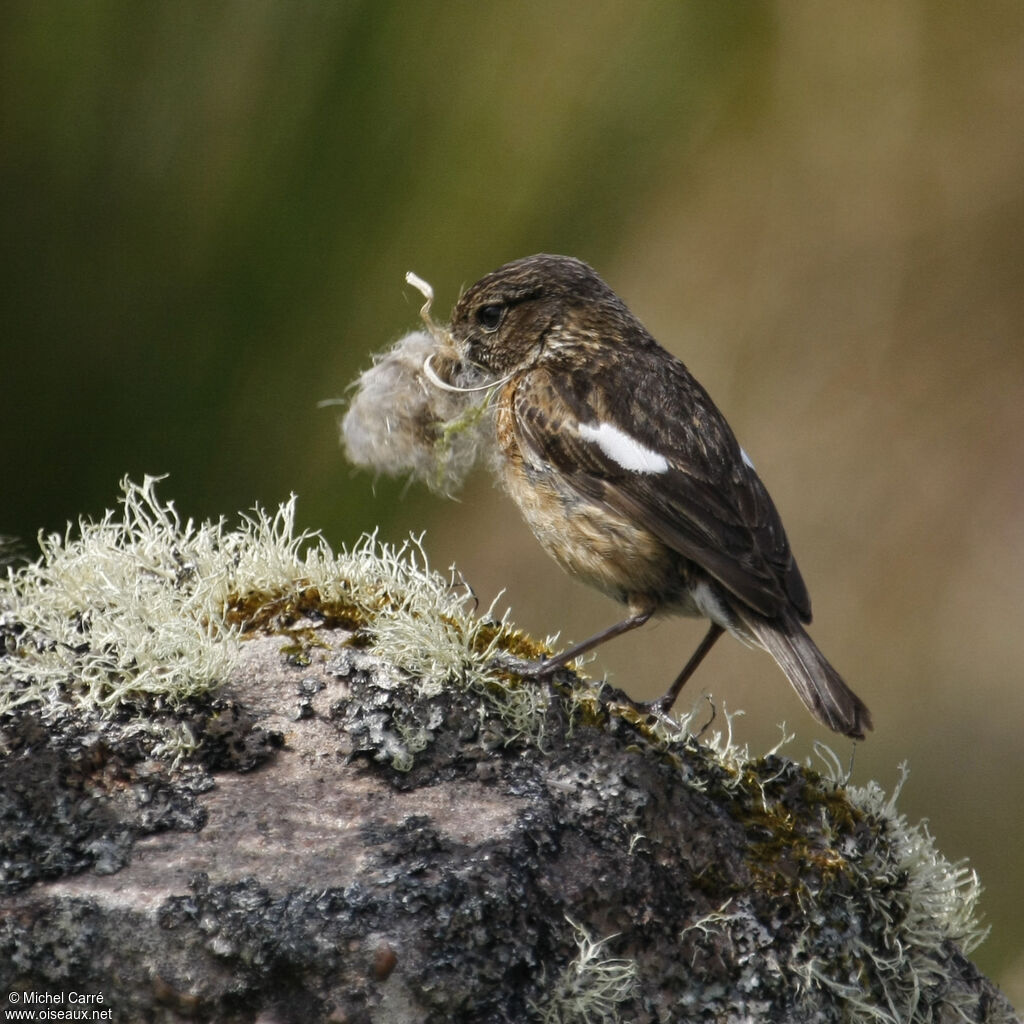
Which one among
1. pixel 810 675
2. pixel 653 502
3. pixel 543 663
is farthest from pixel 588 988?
pixel 653 502

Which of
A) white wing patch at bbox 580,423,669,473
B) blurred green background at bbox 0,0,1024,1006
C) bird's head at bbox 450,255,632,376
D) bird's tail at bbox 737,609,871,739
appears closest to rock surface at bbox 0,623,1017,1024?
bird's tail at bbox 737,609,871,739

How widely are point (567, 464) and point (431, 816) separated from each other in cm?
151

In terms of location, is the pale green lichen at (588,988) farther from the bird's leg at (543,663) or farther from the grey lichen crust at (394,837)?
the bird's leg at (543,663)

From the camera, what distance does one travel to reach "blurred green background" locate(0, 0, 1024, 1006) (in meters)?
5.10

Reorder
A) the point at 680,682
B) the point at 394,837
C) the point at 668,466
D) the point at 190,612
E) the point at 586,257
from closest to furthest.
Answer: the point at 394,837 < the point at 190,612 < the point at 680,682 < the point at 668,466 < the point at 586,257

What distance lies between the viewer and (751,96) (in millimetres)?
5512

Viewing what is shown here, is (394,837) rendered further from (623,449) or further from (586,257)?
(586,257)

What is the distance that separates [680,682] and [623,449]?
71 cm

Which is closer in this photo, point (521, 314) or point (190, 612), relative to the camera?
point (190, 612)

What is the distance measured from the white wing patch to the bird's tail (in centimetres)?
52

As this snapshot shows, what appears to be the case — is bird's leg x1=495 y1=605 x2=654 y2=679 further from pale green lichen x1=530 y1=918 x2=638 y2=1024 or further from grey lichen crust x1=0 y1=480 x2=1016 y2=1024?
pale green lichen x1=530 y1=918 x2=638 y2=1024

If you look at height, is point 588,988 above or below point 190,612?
above

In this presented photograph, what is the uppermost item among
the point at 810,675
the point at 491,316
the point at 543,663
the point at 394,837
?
the point at 491,316

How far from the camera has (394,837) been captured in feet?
8.65
